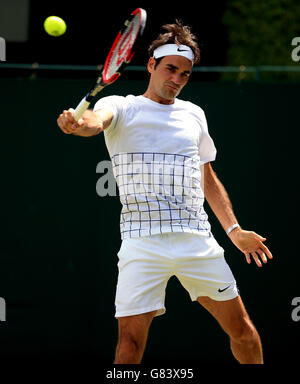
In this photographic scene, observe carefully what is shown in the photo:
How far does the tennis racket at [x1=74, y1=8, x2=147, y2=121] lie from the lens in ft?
10.4

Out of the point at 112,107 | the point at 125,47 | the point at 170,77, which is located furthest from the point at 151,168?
the point at 125,47

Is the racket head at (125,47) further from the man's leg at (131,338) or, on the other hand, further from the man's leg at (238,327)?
Answer: the man's leg at (238,327)

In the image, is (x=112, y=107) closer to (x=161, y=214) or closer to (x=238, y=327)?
(x=161, y=214)

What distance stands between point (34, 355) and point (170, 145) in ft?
7.21

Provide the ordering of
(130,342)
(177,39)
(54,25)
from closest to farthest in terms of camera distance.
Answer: (130,342)
(177,39)
(54,25)

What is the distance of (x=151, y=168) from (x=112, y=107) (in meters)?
0.35

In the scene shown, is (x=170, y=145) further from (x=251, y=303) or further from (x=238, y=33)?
(x=238, y=33)

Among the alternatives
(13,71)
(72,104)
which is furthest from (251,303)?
(13,71)

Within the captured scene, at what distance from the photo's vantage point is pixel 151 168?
11.9ft

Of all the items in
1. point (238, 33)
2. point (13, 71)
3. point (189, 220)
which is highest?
point (238, 33)

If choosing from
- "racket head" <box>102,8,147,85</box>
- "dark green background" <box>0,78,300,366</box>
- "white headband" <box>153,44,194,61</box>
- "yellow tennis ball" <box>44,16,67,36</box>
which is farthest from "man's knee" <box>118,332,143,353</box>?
"yellow tennis ball" <box>44,16,67,36</box>

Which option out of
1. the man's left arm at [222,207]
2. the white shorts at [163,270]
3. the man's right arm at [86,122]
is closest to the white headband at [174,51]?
the man's right arm at [86,122]

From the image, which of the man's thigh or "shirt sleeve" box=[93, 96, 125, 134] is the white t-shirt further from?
the man's thigh

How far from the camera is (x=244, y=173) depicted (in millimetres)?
5184
